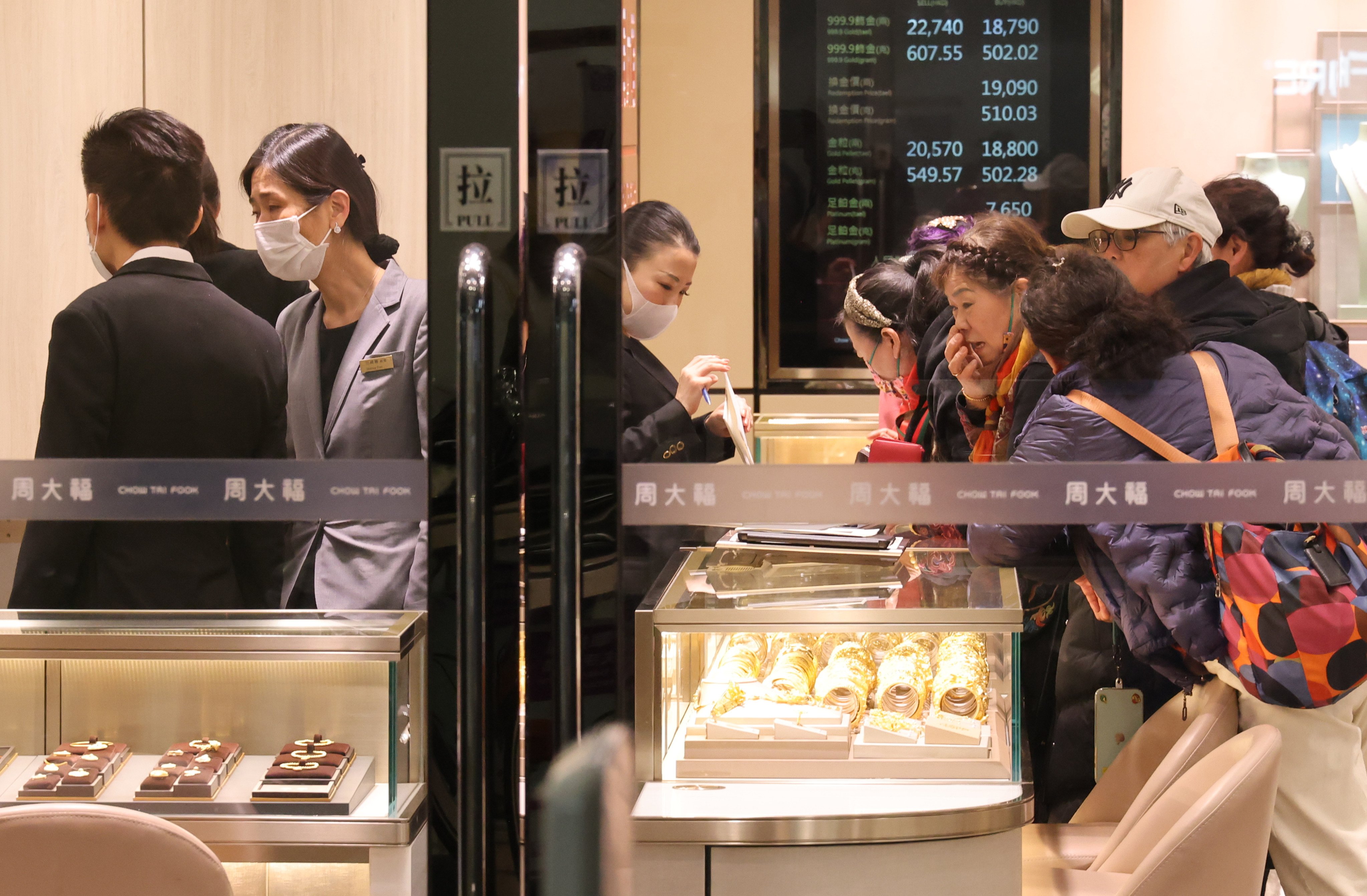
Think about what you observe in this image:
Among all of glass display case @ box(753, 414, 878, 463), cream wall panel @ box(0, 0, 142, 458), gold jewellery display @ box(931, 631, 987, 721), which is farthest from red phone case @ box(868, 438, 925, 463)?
cream wall panel @ box(0, 0, 142, 458)

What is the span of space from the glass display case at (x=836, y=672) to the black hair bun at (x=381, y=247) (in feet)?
2.04

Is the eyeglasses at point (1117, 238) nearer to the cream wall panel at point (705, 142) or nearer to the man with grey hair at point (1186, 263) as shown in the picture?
the man with grey hair at point (1186, 263)

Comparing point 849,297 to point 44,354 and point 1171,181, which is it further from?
point 44,354

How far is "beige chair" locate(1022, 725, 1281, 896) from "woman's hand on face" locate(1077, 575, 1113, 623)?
0.87 feet

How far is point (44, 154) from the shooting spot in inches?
66.4

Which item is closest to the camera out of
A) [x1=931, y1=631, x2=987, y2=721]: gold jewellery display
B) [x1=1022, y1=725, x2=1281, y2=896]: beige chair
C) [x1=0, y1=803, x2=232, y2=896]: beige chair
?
[x1=0, y1=803, x2=232, y2=896]: beige chair

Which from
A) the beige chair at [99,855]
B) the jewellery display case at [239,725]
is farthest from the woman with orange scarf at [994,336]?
the beige chair at [99,855]

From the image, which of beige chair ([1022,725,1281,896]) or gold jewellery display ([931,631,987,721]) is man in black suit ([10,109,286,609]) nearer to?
gold jewellery display ([931,631,987,721])

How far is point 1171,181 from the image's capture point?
1.65 metres

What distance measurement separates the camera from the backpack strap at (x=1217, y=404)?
1.63 metres

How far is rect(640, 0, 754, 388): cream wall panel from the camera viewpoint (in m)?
1.67

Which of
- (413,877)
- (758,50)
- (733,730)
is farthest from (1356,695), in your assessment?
(413,877)

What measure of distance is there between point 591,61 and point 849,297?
51cm

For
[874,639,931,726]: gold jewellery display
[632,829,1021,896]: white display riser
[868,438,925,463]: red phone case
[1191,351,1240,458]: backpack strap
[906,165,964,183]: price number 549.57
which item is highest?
[906,165,964,183]: price number 549.57
